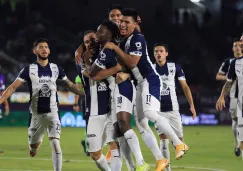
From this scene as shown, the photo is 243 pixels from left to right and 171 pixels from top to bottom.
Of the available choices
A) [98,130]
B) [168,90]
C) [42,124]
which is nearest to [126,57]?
[98,130]

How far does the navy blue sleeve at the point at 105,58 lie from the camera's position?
9477mm

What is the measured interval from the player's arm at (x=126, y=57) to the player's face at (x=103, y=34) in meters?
0.23

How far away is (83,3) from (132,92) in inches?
1137

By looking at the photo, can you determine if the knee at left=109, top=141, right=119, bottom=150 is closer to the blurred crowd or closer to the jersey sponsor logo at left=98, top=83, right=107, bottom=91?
the jersey sponsor logo at left=98, top=83, right=107, bottom=91

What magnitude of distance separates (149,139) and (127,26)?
170cm

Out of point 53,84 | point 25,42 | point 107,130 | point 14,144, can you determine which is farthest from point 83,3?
point 107,130

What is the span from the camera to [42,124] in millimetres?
11828

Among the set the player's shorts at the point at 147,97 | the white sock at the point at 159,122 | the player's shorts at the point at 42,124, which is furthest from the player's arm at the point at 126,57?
the player's shorts at the point at 42,124

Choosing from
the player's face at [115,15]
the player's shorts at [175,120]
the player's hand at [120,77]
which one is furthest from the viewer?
the player's shorts at [175,120]

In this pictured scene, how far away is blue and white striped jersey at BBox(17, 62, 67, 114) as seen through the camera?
38.9 ft

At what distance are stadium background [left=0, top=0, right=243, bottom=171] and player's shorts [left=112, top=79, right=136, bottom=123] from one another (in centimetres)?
1733

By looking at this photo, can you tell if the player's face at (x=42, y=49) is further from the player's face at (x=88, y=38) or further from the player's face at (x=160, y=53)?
the player's face at (x=160, y=53)

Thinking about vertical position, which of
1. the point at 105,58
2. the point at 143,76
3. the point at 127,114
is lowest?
the point at 127,114

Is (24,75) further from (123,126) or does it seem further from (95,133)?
(123,126)
